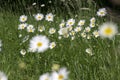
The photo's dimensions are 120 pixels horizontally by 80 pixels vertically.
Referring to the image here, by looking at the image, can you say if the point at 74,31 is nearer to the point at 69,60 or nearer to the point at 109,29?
the point at 69,60

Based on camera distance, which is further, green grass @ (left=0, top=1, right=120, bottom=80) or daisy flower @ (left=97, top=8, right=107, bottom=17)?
daisy flower @ (left=97, top=8, right=107, bottom=17)

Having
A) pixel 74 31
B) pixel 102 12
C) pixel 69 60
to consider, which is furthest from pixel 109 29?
pixel 102 12

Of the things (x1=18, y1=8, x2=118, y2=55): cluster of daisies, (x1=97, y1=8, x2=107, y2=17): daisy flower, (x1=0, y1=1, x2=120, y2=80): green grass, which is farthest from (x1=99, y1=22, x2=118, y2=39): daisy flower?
(x1=97, y1=8, x2=107, y2=17): daisy flower

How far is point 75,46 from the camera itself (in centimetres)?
206

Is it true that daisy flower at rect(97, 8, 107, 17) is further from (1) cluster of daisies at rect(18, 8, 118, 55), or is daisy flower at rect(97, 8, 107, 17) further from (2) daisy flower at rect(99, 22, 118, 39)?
(2) daisy flower at rect(99, 22, 118, 39)

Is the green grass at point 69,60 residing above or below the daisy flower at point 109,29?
below

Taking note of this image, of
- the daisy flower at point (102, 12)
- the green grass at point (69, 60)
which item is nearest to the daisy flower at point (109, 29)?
the green grass at point (69, 60)

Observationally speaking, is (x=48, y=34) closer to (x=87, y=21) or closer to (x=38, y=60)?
(x=87, y=21)

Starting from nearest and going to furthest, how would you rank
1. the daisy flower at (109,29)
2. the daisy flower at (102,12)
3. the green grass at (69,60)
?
the daisy flower at (109,29), the green grass at (69,60), the daisy flower at (102,12)

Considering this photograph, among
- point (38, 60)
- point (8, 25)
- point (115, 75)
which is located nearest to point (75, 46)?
point (38, 60)

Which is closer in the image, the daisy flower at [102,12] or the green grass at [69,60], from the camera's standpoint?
the green grass at [69,60]

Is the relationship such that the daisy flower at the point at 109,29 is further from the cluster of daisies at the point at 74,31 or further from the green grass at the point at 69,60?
the green grass at the point at 69,60

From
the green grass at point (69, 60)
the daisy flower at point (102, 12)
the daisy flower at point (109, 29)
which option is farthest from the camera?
the daisy flower at point (102, 12)

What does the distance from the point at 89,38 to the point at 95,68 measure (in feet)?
1.33
